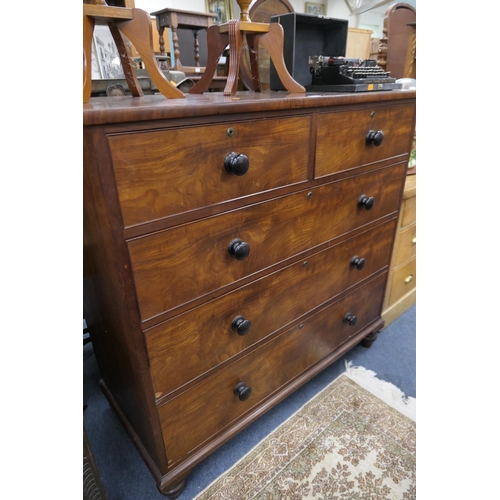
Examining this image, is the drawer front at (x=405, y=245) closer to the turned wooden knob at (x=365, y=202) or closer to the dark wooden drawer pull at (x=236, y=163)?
the turned wooden knob at (x=365, y=202)

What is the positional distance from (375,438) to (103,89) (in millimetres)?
1492

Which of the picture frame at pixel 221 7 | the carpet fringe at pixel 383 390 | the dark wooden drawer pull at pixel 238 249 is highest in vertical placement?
→ the picture frame at pixel 221 7

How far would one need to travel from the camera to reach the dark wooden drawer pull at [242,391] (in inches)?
41.8

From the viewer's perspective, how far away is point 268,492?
108cm

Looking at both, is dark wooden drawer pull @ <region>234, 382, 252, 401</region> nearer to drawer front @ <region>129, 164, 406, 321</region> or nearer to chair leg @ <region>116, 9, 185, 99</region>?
drawer front @ <region>129, 164, 406, 321</region>

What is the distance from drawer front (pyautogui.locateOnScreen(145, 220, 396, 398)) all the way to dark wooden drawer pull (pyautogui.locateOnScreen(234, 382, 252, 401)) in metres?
0.13

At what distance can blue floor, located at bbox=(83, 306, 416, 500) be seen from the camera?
1.11m

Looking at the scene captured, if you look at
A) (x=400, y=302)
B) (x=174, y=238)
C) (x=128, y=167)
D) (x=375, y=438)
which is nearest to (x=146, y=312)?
(x=174, y=238)

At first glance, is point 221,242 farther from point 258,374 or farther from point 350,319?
point 350,319

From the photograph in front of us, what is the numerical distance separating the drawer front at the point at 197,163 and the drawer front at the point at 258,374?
52 cm

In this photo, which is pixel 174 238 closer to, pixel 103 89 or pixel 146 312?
pixel 146 312

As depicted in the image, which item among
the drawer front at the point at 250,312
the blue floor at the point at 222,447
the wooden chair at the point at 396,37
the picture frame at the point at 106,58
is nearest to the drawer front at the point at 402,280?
the blue floor at the point at 222,447

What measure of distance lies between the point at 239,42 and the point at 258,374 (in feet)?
3.23

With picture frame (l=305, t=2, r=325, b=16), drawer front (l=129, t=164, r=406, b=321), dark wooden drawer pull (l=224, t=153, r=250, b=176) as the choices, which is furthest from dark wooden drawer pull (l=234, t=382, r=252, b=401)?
picture frame (l=305, t=2, r=325, b=16)
